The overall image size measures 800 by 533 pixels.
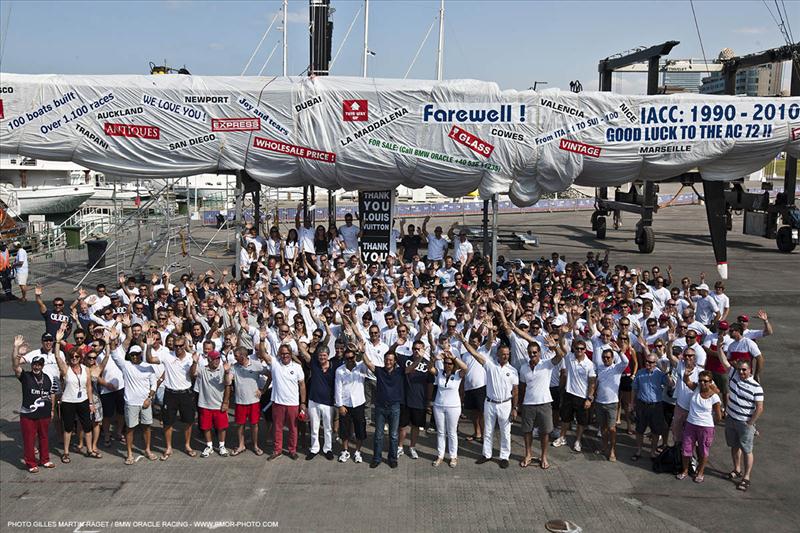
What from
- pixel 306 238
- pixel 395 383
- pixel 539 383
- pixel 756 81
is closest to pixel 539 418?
pixel 539 383

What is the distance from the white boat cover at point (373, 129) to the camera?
15078mm

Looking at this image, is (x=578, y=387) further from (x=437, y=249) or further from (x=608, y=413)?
(x=437, y=249)

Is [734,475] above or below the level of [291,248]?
below

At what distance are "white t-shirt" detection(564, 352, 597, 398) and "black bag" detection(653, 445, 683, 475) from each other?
1152 mm

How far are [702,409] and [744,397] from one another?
0.47m

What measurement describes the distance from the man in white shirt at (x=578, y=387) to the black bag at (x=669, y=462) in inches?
39.4

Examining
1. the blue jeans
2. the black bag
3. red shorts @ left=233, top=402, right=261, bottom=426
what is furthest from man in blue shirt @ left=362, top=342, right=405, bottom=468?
the black bag

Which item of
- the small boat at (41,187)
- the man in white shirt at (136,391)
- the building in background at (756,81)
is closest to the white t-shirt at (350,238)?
the man in white shirt at (136,391)

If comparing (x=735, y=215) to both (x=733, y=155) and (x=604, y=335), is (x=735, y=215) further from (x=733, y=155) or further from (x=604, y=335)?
(x=604, y=335)

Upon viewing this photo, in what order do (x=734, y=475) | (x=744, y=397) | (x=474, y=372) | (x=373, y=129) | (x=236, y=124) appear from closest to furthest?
1. (x=744, y=397)
2. (x=734, y=475)
3. (x=474, y=372)
4. (x=236, y=124)
5. (x=373, y=129)

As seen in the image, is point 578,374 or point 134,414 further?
point 578,374

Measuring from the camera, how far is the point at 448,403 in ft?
29.3

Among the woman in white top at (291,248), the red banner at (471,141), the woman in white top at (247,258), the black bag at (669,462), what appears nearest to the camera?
the black bag at (669,462)

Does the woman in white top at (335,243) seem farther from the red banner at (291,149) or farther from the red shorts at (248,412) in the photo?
the red shorts at (248,412)
